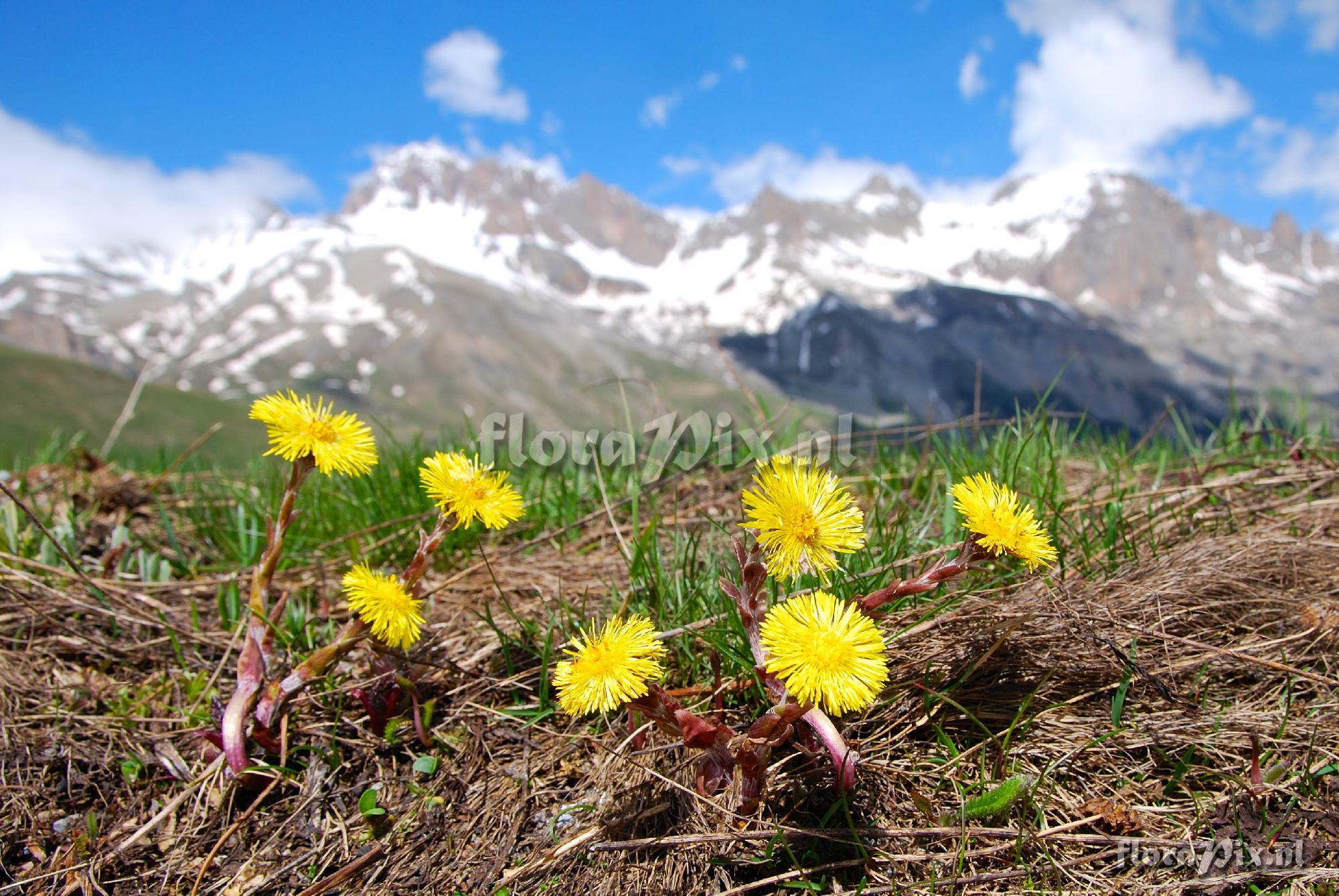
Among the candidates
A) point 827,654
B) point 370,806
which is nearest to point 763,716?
point 827,654

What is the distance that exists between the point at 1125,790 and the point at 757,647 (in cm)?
104

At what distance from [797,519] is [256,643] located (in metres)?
1.64

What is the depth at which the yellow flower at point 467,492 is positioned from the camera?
2045 mm

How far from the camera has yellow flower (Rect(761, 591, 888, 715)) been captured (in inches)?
57.8

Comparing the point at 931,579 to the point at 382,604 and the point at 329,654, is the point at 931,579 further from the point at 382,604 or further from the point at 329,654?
the point at 329,654

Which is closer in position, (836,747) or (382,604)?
(836,747)

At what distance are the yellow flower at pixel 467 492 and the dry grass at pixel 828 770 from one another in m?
0.68

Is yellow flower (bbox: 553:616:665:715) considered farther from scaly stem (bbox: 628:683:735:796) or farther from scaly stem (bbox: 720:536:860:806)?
scaly stem (bbox: 720:536:860:806)

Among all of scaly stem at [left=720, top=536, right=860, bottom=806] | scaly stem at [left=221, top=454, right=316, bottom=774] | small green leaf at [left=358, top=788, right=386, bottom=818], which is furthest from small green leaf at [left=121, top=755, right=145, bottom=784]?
scaly stem at [left=720, top=536, right=860, bottom=806]

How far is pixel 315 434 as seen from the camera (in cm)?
210

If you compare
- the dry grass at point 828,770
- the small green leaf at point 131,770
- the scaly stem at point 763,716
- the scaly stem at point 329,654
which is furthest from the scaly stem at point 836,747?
the small green leaf at point 131,770

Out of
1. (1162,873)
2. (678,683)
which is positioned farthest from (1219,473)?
(678,683)

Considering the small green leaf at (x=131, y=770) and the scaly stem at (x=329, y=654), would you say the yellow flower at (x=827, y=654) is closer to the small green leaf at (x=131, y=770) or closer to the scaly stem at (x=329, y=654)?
the scaly stem at (x=329, y=654)

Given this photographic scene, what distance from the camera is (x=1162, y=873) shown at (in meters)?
1.75
